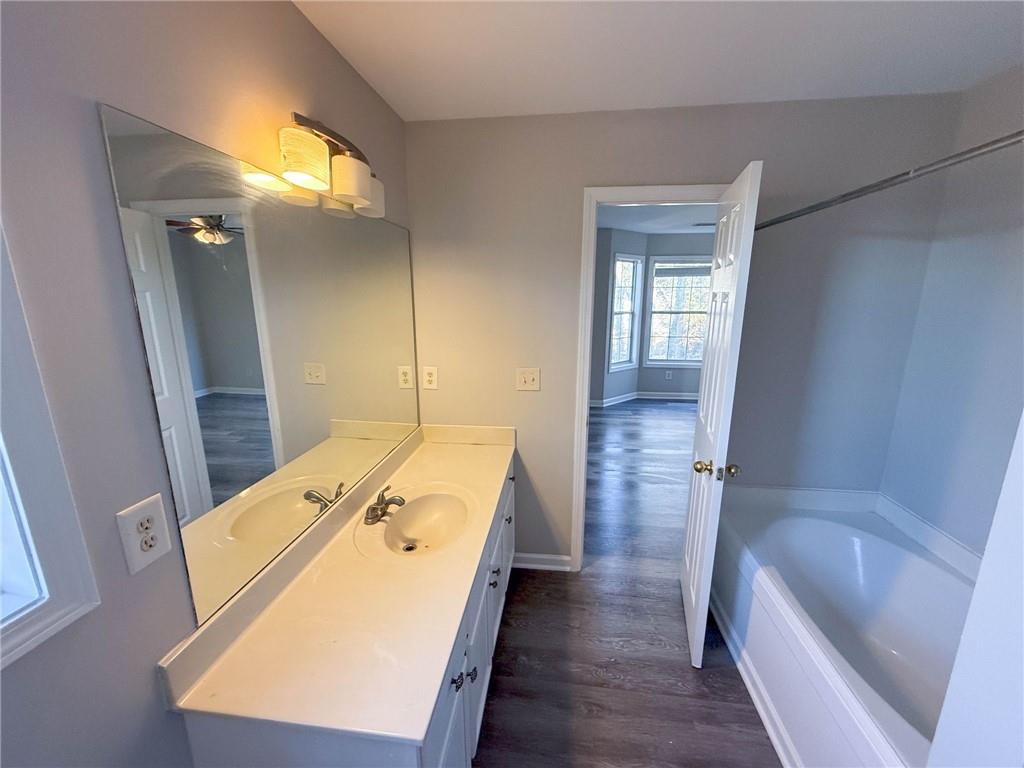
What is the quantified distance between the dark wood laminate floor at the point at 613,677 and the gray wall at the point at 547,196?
0.42 meters

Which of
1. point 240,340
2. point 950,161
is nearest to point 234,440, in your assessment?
point 240,340

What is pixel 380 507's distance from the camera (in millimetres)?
1479

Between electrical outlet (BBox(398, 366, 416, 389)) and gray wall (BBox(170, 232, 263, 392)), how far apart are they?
35.2 inches

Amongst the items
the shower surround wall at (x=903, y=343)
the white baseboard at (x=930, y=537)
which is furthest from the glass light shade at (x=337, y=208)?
the white baseboard at (x=930, y=537)

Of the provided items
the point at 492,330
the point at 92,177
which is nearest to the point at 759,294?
the point at 492,330

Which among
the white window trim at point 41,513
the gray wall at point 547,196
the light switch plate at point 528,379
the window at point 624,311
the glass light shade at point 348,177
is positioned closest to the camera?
the white window trim at point 41,513

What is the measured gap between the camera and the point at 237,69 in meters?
0.97

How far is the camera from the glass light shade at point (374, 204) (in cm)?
146

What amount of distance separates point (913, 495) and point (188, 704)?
9.03 ft

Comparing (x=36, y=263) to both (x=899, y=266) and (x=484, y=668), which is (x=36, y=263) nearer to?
(x=484, y=668)

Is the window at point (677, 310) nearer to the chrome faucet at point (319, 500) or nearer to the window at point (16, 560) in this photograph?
the chrome faucet at point (319, 500)

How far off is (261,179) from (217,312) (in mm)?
401

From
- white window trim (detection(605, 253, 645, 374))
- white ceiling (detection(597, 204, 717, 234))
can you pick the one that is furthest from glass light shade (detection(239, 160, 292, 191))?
white window trim (detection(605, 253, 645, 374))

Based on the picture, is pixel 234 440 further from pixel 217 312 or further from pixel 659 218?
pixel 659 218
